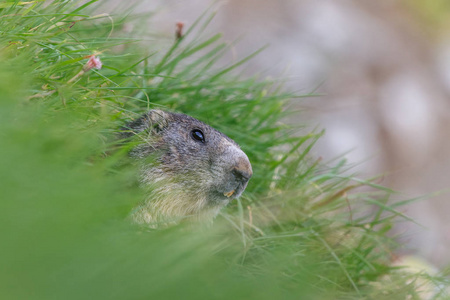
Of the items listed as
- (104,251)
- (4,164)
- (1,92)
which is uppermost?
(104,251)

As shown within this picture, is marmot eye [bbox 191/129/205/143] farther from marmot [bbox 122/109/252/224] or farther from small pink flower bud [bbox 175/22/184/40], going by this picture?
small pink flower bud [bbox 175/22/184/40]

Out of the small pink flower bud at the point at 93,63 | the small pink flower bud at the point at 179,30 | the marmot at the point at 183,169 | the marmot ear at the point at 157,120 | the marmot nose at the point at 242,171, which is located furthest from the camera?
the small pink flower bud at the point at 179,30

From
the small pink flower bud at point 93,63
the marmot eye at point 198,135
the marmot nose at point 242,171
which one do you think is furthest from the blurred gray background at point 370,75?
the small pink flower bud at point 93,63

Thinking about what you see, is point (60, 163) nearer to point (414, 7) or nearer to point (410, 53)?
point (410, 53)

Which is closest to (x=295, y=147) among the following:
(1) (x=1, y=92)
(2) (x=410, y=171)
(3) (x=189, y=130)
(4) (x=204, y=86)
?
(4) (x=204, y=86)

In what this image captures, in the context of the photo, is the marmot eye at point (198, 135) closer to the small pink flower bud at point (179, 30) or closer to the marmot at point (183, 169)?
the marmot at point (183, 169)

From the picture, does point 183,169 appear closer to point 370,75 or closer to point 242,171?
point 242,171

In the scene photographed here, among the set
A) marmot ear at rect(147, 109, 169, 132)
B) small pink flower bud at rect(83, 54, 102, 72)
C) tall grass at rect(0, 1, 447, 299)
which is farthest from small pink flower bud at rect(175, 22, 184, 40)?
small pink flower bud at rect(83, 54, 102, 72)
